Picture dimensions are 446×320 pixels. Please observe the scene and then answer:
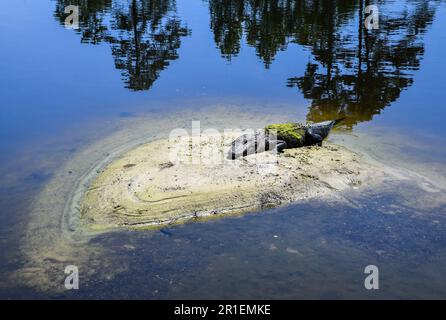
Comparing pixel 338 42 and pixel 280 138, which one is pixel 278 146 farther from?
pixel 338 42

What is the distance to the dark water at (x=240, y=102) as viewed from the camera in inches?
295

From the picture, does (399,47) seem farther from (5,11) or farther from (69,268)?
(5,11)

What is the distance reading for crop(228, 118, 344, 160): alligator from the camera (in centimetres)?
1113

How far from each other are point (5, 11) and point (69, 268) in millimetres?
25769

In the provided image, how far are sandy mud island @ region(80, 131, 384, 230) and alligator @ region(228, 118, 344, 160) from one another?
0.70ft

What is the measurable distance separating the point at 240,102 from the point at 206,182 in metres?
5.71

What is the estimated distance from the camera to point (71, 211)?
9.54 m

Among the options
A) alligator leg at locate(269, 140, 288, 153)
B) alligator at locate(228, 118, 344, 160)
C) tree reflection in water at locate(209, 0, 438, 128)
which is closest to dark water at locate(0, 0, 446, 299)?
tree reflection in water at locate(209, 0, 438, 128)

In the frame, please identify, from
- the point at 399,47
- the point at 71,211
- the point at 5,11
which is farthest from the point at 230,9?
the point at 71,211

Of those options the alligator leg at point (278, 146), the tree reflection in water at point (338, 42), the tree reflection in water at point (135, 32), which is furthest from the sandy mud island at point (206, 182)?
the tree reflection in water at point (135, 32)

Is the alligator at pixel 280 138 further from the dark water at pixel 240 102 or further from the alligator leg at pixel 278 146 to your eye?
the dark water at pixel 240 102

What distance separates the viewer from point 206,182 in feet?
32.8

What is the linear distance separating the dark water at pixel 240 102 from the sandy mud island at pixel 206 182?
51 cm

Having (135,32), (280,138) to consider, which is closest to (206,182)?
(280,138)
